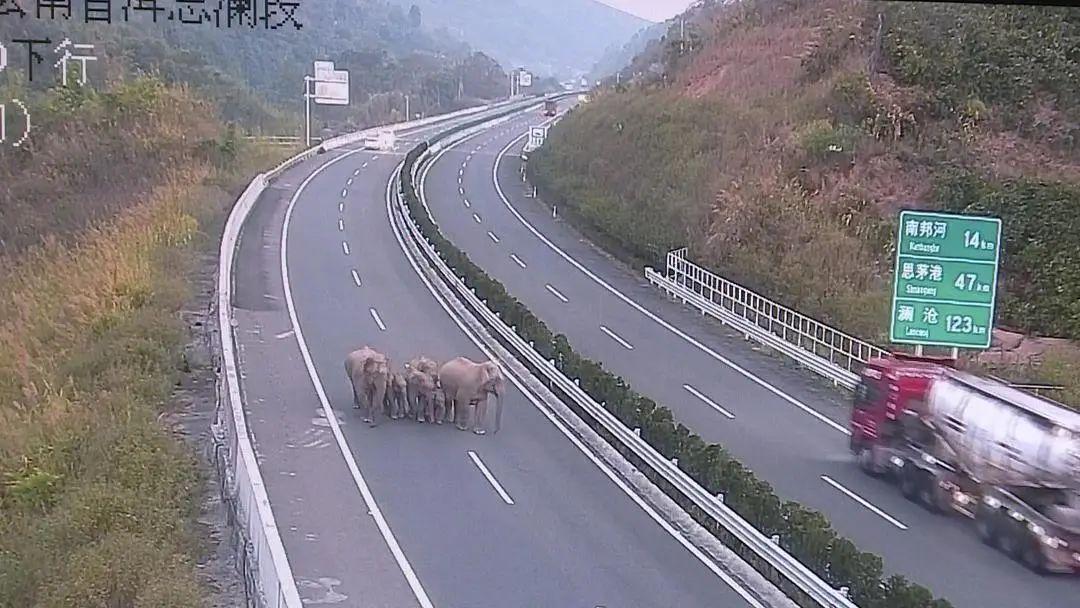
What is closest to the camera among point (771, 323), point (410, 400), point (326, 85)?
point (410, 400)

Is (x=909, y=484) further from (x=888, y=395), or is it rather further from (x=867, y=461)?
(x=867, y=461)

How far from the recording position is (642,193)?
28.4 meters

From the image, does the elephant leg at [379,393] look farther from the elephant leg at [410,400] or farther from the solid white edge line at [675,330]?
the solid white edge line at [675,330]

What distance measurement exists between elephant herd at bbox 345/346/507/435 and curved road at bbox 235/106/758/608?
0.18 metres

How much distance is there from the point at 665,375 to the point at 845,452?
12.9 ft

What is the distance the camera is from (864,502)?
11.9 m

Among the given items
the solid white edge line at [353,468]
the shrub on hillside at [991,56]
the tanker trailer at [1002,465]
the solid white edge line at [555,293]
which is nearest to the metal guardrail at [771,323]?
the solid white edge line at [555,293]

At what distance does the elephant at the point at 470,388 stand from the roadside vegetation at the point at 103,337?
9.54 ft

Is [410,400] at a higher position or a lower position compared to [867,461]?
higher

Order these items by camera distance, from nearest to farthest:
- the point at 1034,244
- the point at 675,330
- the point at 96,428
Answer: the point at 96,428 < the point at 1034,244 < the point at 675,330

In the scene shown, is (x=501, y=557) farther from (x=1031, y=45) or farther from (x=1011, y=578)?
(x=1031, y=45)

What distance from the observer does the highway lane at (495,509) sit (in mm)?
9289

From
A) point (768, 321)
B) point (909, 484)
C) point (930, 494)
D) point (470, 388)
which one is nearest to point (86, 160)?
point (768, 321)

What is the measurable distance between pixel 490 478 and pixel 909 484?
384cm
